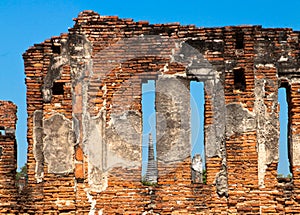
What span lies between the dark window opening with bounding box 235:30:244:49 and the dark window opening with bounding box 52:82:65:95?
2707mm

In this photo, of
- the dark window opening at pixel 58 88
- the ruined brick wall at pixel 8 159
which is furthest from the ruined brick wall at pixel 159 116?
the ruined brick wall at pixel 8 159

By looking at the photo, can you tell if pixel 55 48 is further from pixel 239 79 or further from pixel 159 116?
pixel 239 79

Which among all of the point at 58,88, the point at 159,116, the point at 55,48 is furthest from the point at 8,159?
the point at 159,116

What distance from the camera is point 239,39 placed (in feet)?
31.6

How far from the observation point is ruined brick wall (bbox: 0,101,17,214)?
9.45 metres

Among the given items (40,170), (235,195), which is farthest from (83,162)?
(235,195)

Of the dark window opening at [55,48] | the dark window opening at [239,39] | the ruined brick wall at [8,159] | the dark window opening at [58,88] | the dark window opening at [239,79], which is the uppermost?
the dark window opening at [239,39]

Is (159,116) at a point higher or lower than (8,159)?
higher

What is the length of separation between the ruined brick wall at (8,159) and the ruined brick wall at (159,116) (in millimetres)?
378

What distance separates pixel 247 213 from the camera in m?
9.11

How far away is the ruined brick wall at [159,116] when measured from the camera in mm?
9180

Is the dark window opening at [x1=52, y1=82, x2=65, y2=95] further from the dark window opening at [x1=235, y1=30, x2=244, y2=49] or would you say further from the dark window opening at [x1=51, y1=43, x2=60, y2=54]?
the dark window opening at [x1=235, y1=30, x2=244, y2=49]

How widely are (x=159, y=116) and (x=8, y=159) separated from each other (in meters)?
2.48

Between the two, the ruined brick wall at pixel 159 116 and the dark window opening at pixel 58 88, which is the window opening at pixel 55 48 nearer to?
the ruined brick wall at pixel 159 116
